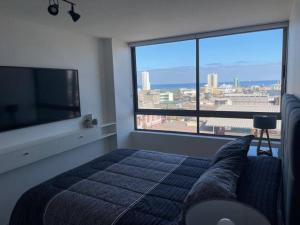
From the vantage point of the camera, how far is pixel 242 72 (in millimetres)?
3604

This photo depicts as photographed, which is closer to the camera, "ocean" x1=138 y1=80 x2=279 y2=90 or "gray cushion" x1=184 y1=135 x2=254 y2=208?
"gray cushion" x1=184 y1=135 x2=254 y2=208

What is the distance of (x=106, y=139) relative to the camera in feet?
13.2

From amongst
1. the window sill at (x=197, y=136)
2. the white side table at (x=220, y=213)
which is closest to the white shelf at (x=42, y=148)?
the window sill at (x=197, y=136)

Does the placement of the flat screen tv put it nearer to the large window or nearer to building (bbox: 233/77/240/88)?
the large window

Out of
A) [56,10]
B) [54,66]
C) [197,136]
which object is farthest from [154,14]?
[197,136]

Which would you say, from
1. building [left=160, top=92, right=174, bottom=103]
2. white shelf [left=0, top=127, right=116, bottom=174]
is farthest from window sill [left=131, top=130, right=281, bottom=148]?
white shelf [left=0, top=127, right=116, bottom=174]

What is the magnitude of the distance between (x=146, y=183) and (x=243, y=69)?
2.60 m

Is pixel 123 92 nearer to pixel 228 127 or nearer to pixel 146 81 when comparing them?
pixel 146 81

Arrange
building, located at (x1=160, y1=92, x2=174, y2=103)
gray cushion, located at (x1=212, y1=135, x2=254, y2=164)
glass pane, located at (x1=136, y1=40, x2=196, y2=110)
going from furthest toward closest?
building, located at (x1=160, y1=92, x2=174, y2=103)
glass pane, located at (x1=136, y1=40, x2=196, y2=110)
gray cushion, located at (x1=212, y1=135, x2=254, y2=164)

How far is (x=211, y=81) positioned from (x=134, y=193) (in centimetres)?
264

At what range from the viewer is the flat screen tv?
2496 mm

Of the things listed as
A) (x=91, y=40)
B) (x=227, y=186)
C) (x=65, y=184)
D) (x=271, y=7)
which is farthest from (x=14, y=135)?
(x=271, y=7)

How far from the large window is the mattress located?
1.66 metres

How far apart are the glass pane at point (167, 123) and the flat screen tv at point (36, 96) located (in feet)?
4.72
